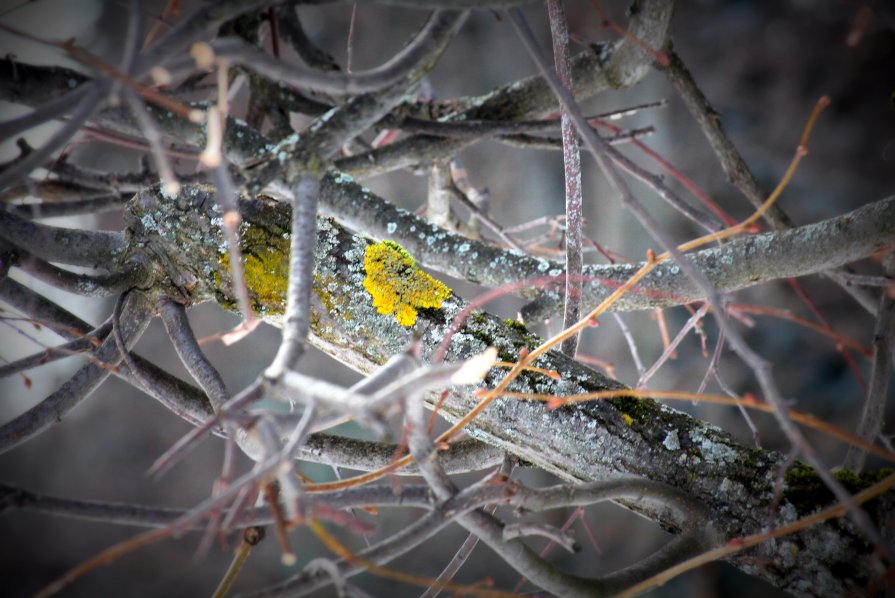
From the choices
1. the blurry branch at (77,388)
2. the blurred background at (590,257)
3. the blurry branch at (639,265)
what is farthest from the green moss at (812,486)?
the blurred background at (590,257)

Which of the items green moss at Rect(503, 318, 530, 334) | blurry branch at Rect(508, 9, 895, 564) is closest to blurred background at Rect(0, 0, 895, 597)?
green moss at Rect(503, 318, 530, 334)

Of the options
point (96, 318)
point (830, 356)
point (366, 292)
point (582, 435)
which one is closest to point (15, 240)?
point (366, 292)

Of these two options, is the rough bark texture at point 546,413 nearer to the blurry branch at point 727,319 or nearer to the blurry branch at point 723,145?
the blurry branch at point 727,319

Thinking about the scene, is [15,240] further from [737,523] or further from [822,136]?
[822,136]

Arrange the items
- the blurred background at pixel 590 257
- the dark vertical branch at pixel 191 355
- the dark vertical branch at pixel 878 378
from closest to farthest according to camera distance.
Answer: the dark vertical branch at pixel 191 355, the dark vertical branch at pixel 878 378, the blurred background at pixel 590 257

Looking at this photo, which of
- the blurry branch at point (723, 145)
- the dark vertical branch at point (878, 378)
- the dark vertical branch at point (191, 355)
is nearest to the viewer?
the dark vertical branch at point (191, 355)

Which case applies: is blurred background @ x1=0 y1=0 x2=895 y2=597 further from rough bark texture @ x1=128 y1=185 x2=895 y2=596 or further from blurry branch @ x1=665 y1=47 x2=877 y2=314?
rough bark texture @ x1=128 y1=185 x2=895 y2=596

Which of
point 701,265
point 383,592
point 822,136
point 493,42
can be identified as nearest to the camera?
point 701,265

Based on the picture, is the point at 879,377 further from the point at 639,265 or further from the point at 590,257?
the point at 590,257
